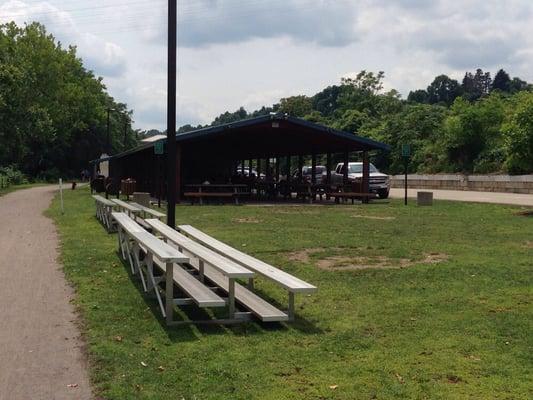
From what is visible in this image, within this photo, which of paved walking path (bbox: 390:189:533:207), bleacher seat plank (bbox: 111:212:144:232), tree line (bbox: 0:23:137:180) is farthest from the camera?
tree line (bbox: 0:23:137:180)

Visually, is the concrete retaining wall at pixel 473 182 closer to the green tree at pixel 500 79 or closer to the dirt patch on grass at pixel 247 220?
the dirt patch on grass at pixel 247 220

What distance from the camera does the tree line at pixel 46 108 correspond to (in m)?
44.8

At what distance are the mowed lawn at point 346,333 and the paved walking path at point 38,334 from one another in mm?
174

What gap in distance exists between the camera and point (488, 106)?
39.5m

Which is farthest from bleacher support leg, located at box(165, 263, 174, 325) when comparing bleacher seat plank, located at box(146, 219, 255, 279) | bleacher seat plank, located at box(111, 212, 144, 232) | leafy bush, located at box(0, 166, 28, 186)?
leafy bush, located at box(0, 166, 28, 186)

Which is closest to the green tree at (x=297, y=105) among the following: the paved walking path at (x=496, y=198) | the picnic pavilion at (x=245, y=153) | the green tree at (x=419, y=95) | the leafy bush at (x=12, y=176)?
the green tree at (x=419, y=95)

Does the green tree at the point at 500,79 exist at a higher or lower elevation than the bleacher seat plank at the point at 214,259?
higher

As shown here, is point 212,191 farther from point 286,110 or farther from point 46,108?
point 286,110

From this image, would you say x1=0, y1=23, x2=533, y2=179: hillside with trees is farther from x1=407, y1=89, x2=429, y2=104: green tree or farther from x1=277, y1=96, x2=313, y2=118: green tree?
x1=407, y1=89, x2=429, y2=104: green tree

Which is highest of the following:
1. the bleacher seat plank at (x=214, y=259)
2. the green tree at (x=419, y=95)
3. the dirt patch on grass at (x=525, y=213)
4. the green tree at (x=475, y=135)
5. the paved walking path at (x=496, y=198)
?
the green tree at (x=419, y=95)

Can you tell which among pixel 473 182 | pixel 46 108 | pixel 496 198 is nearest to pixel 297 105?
pixel 46 108

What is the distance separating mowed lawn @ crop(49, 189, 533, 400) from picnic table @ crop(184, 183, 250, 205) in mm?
12816

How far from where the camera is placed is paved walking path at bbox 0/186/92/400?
458 centimetres

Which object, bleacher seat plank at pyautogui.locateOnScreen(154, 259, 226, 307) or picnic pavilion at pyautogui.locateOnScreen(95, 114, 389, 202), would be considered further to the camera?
picnic pavilion at pyautogui.locateOnScreen(95, 114, 389, 202)
